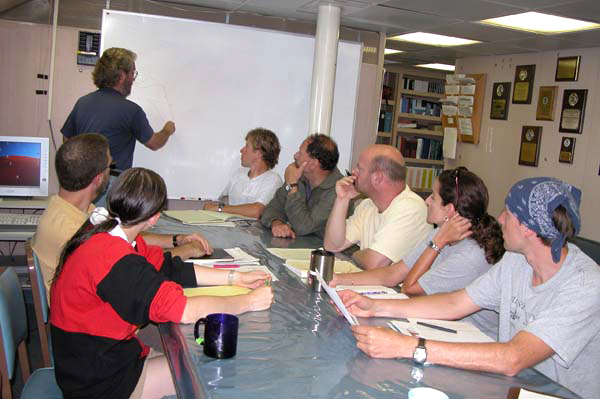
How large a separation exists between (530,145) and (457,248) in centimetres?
395

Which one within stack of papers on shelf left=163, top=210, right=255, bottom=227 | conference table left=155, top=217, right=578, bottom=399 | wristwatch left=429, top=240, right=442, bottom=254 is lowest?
conference table left=155, top=217, right=578, bottom=399

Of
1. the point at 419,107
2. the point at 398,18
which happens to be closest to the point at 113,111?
the point at 398,18

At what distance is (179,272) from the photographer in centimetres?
200

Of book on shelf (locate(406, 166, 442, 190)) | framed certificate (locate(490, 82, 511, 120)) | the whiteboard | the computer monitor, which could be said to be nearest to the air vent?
the whiteboard

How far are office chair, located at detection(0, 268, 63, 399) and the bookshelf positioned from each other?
6.57m

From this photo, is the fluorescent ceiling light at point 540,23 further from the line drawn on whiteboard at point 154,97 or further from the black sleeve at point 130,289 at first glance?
the black sleeve at point 130,289

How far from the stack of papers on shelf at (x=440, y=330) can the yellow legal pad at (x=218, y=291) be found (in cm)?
51

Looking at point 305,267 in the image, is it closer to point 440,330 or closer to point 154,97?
point 440,330

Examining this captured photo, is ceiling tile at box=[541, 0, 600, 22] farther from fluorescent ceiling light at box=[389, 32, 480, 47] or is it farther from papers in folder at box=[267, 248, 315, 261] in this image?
papers in folder at box=[267, 248, 315, 261]

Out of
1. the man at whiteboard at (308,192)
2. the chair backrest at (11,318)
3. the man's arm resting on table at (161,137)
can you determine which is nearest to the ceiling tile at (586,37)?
the man at whiteboard at (308,192)

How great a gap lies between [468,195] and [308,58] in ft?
9.95

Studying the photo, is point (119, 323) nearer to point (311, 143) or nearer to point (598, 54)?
point (311, 143)

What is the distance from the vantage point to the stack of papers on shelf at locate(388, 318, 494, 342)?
1629 mm

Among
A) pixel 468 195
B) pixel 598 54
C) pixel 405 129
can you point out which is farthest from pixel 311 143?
pixel 405 129
